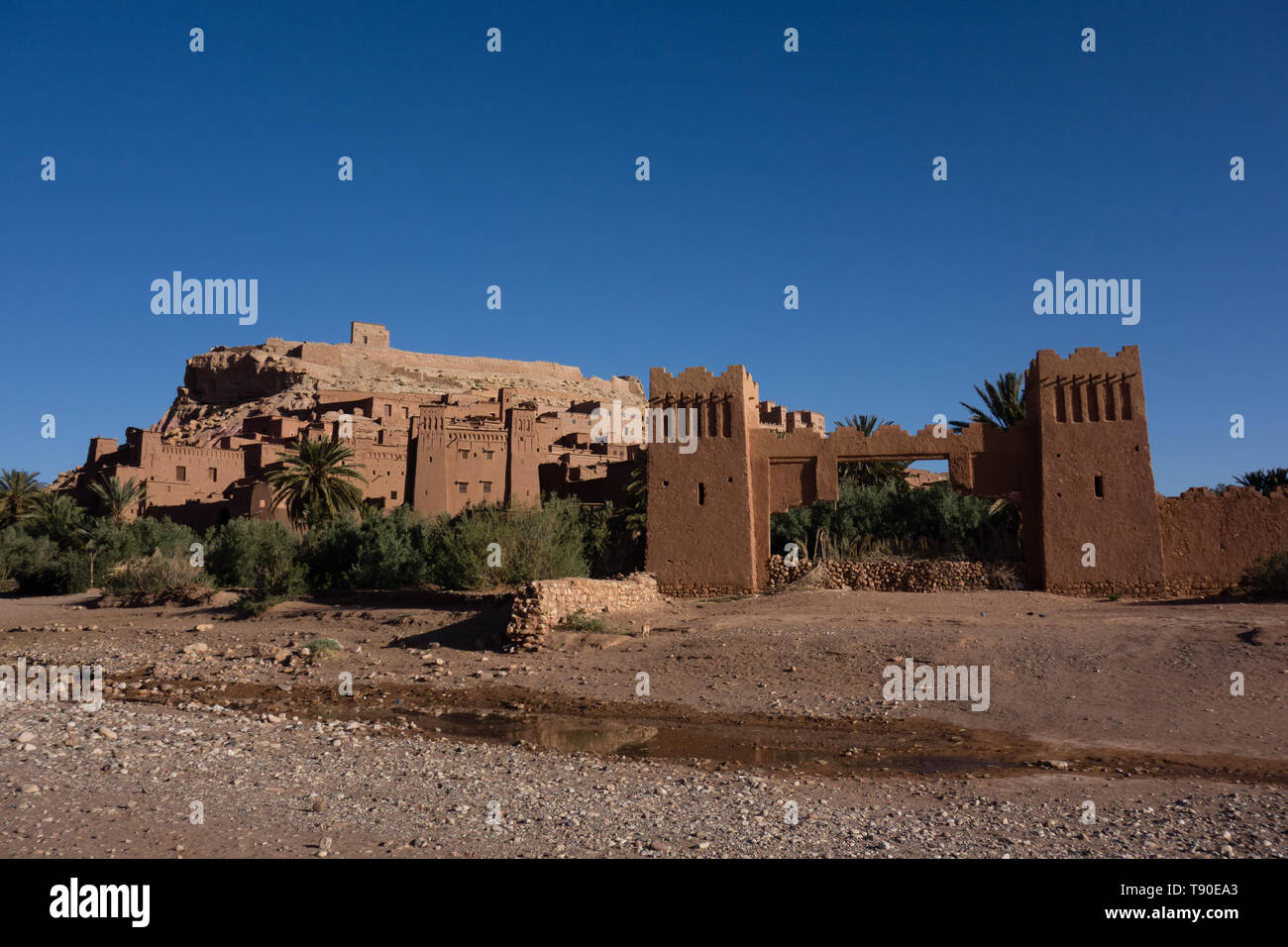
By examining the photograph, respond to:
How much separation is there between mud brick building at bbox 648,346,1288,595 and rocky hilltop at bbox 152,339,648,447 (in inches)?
1766

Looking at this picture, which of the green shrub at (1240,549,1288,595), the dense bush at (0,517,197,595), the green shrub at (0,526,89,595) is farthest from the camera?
the dense bush at (0,517,197,595)

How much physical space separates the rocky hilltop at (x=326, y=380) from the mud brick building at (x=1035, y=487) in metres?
44.9

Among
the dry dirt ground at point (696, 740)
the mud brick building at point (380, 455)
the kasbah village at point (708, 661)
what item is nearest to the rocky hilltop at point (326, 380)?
the mud brick building at point (380, 455)

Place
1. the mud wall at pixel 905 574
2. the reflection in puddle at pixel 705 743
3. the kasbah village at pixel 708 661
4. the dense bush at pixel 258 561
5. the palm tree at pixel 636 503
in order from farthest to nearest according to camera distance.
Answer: the palm tree at pixel 636 503, the dense bush at pixel 258 561, the mud wall at pixel 905 574, the reflection in puddle at pixel 705 743, the kasbah village at pixel 708 661

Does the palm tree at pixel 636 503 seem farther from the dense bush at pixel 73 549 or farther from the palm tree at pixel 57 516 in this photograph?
the palm tree at pixel 57 516

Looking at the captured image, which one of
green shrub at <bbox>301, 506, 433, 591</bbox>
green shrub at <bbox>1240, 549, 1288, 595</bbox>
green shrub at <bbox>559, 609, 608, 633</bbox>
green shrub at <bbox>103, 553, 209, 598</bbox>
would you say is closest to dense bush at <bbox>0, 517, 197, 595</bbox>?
green shrub at <bbox>103, 553, 209, 598</bbox>

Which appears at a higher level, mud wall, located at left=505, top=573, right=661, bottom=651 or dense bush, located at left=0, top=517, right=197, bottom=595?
dense bush, located at left=0, top=517, right=197, bottom=595

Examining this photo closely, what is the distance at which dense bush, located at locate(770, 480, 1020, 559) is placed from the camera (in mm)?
21250

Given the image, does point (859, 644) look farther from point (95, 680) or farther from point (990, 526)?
point (95, 680)

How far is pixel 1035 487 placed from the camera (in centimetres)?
1842

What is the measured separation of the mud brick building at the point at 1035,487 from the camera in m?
17.8

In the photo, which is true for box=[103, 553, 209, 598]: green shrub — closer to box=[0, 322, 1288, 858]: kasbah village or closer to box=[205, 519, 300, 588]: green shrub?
box=[0, 322, 1288, 858]: kasbah village

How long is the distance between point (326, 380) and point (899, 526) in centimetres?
6013

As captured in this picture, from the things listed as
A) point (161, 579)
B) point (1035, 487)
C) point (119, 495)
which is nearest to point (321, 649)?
point (161, 579)
